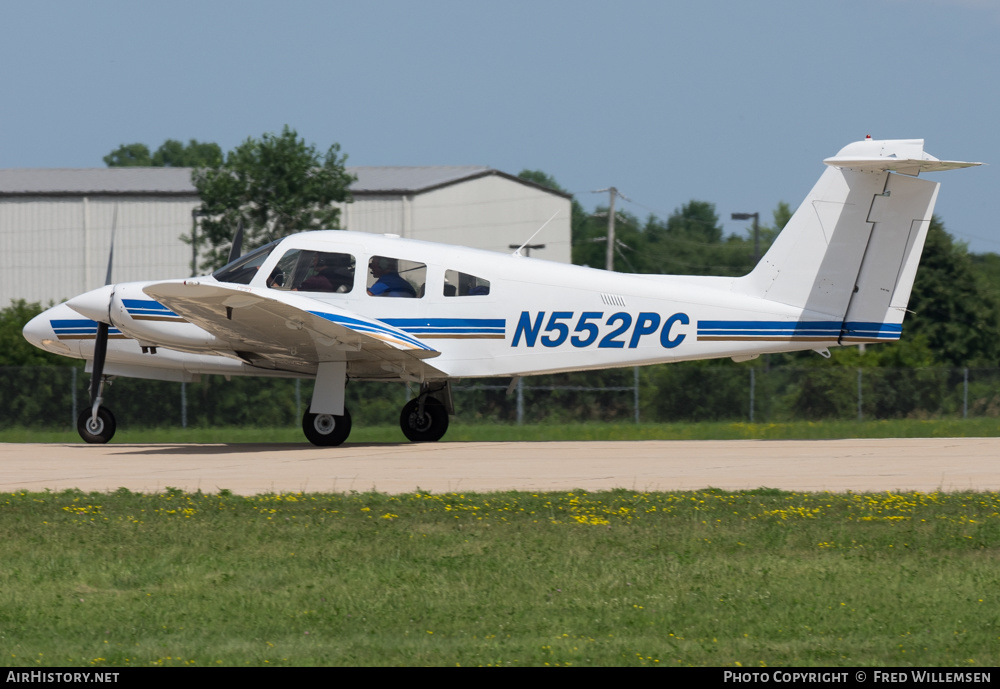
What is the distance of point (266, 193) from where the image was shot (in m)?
37.8

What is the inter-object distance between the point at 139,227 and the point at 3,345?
60.3ft

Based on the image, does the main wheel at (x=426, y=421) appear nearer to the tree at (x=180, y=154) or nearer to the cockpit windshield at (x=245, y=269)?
the cockpit windshield at (x=245, y=269)

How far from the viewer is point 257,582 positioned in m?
7.48

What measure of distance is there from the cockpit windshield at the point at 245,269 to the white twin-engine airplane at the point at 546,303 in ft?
0.06

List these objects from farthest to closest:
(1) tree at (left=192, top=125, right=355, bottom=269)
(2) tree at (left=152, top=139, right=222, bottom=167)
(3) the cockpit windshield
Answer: (2) tree at (left=152, top=139, right=222, bottom=167)
(1) tree at (left=192, top=125, right=355, bottom=269)
(3) the cockpit windshield

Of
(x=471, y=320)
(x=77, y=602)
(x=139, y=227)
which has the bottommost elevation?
(x=77, y=602)

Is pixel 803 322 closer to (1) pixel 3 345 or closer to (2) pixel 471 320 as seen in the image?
(2) pixel 471 320

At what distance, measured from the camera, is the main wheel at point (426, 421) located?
17672 mm

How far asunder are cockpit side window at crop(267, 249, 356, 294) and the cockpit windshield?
263 millimetres

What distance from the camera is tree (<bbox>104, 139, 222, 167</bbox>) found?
106875 millimetres

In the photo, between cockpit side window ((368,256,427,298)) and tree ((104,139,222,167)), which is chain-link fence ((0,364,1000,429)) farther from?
tree ((104,139,222,167))

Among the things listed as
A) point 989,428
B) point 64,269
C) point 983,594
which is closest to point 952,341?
point 989,428

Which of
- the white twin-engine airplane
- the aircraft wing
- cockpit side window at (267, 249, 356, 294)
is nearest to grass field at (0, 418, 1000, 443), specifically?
the aircraft wing

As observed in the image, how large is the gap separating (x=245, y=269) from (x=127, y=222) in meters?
33.3
